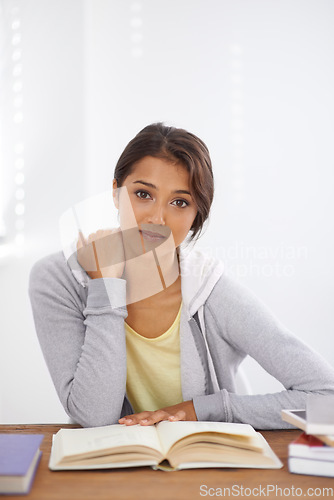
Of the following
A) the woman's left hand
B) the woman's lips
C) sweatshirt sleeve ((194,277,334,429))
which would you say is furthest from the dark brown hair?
the woman's left hand

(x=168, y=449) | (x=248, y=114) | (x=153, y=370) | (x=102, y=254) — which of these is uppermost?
(x=248, y=114)

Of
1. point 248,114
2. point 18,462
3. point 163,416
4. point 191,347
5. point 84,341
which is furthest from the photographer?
point 248,114

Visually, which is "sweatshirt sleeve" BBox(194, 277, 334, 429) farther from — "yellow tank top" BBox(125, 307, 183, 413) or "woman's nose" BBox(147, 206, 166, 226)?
"woman's nose" BBox(147, 206, 166, 226)

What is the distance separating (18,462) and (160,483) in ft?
0.63

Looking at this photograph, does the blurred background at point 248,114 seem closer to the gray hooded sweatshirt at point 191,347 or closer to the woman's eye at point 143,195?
the woman's eye at point 143,195

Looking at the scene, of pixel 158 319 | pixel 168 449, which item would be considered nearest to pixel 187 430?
pixel 168 449

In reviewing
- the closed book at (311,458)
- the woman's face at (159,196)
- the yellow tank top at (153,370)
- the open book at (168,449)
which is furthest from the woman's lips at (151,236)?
the closed book at (311,458)

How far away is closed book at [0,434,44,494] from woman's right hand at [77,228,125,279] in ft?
1.43

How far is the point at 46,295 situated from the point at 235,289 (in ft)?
1.43

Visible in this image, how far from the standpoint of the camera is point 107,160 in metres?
2.64

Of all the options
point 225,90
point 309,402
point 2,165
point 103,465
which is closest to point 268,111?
point 225,90

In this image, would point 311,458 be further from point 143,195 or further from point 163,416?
point 143,195

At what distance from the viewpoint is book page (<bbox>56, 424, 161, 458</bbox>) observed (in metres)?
0.77

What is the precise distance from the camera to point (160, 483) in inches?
28.2
